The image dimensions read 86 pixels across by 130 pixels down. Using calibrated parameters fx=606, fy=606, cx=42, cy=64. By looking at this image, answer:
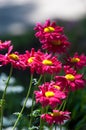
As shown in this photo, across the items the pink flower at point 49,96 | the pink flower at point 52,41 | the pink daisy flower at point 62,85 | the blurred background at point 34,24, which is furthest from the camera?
the blurred background at point 34,24

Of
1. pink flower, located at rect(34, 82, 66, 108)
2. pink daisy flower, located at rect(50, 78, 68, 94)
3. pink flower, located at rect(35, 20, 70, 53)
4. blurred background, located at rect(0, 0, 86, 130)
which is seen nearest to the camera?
pink flower, located at rect(34, 82, 66, 108)

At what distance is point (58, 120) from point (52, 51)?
0.26 m

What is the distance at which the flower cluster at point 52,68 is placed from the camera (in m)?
1.84

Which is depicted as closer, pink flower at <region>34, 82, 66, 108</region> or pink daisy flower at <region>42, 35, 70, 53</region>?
pink flower at <region>34, 82, 66, 108</region>

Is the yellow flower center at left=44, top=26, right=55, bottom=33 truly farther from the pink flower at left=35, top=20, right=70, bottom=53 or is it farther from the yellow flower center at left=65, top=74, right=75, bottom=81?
the yellow flower center at left=65, top=74, right=75, bottom=81

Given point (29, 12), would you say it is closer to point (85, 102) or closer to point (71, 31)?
point (71, 31)

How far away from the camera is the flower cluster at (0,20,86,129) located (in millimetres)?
1838

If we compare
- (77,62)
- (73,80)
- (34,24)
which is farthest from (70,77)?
(34,24)

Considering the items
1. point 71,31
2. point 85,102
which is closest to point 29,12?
point 71,31

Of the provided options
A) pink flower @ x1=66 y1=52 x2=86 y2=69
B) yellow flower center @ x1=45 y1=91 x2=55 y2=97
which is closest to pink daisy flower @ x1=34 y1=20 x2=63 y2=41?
pink flower @ x1=66 y1=52 x2=86 y2=69

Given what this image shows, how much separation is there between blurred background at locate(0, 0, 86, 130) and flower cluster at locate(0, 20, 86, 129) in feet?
3.79

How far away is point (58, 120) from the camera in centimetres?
Result: 188

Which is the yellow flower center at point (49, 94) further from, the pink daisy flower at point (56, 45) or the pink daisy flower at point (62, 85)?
the pink daisy flower at point (56, 45)

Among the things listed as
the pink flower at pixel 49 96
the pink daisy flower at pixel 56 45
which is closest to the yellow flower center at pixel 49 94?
the pink flower at pixel 49 96
